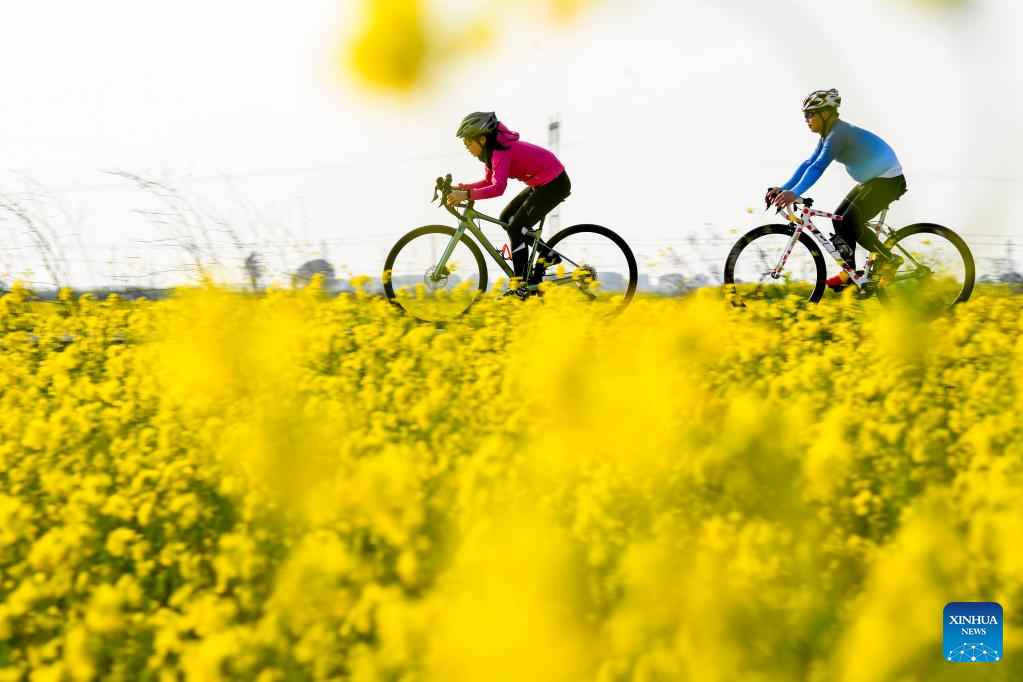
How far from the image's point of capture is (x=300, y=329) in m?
5.10

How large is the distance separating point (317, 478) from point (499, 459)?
66cm

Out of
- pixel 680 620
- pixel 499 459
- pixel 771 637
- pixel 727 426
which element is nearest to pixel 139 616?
pixel 499 459

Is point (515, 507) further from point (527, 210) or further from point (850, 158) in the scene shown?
point (850, 158)

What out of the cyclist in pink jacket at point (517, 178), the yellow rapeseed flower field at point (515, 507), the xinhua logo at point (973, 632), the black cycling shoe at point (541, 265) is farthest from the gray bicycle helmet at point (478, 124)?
the xinhua logo at point (973, 632)

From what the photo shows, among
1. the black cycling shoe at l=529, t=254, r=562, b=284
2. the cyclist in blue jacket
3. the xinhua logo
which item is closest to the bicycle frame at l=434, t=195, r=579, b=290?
the black cycling shoe at l=529, t=254, r=562, b=284

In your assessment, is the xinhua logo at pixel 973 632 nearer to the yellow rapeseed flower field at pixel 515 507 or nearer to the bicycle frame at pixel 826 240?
the yellow rapeseed flower field at pixel 515 507

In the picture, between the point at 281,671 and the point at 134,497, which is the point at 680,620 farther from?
the point at 134,497

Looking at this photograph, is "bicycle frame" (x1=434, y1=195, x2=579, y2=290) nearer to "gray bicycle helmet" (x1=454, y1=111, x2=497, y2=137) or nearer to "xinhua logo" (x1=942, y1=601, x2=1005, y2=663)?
"gray bicycle helmet" (x1=454, y1=111, x2=497, y2=137)

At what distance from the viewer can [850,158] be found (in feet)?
22.2

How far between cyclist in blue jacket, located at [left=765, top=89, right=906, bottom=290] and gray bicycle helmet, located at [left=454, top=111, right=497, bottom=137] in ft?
6.77

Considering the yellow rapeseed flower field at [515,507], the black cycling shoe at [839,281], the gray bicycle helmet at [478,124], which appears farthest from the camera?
the black cycling shoe at [839,281]

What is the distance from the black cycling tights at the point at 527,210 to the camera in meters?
6.77

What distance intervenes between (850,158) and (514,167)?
236 cm

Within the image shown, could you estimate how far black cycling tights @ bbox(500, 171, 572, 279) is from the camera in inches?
267
